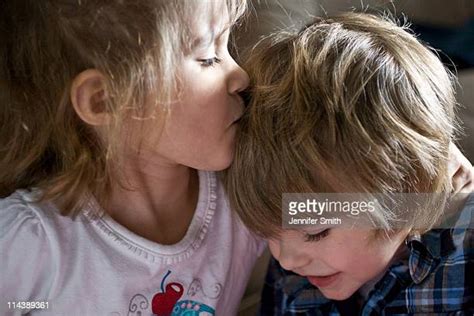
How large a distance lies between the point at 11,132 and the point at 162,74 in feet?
0.56

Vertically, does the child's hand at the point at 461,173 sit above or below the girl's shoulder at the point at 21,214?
below

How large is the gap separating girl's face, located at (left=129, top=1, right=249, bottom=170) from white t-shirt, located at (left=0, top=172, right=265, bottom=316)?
9cm

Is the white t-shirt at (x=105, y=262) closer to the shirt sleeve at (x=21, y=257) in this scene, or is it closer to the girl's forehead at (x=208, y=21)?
the shirt sleeve at (x=21, y=257)

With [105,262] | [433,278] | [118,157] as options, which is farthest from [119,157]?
[433,278]

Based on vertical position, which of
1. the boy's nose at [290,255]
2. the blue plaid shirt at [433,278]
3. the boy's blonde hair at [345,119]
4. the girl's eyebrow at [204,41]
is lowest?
the blue plaid shirt at [433,278]

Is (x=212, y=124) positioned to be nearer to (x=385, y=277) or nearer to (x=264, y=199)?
(x=264, y=199)

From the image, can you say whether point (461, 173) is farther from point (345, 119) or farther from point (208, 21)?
point (208, 21)

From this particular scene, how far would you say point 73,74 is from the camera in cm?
63

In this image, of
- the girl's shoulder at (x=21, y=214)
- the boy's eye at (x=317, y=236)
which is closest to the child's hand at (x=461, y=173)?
the boy's eye at (x=317, y=236)

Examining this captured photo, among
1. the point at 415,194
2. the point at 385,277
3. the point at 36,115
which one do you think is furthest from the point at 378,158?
the point at 36,115

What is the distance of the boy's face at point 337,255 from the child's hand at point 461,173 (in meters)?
0.07

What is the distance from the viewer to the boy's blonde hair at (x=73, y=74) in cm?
60

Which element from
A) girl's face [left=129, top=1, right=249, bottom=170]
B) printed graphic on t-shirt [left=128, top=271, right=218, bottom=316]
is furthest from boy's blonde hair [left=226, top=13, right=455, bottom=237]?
printed graphic on t-shirt [left=128, top=271, right=218, bottom=316]

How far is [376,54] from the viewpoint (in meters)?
0.64
